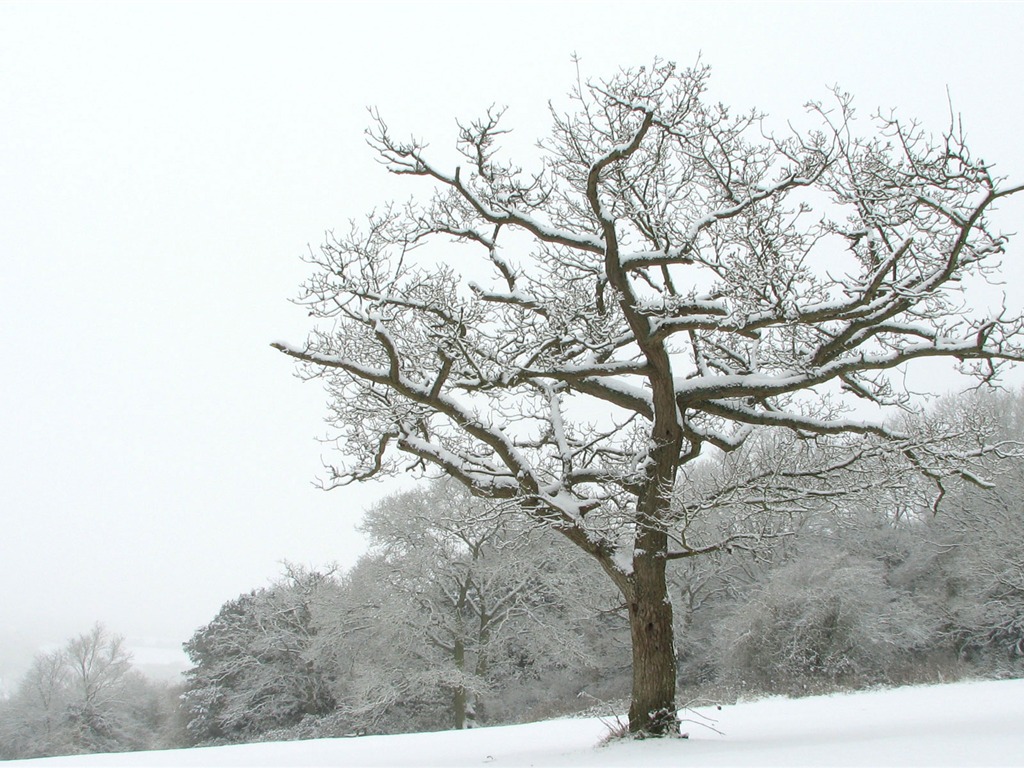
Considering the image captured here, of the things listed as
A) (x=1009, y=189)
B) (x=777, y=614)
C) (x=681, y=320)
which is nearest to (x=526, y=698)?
(x=777, y=614)

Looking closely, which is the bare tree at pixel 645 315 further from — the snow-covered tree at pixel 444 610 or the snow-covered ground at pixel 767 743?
the snow-covered tree at pixel 444 610

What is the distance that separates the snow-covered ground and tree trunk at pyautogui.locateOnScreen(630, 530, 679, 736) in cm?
42

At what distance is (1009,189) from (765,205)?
259cm

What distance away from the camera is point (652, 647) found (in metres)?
7.71

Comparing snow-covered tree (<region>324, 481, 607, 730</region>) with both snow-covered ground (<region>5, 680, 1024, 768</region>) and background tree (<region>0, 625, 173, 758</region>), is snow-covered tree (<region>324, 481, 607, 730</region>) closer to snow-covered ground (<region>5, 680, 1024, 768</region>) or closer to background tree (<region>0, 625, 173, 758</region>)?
snow-covered ground (<region>5, 680, 1024, 768</region>)

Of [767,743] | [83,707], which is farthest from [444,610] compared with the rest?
[83,707]

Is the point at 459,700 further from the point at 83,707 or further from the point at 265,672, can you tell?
the point at 83,707

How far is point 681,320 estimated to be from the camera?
24.5 ft

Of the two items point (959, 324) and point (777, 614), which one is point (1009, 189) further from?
point (777, 614)

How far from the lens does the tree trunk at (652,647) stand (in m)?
7.43

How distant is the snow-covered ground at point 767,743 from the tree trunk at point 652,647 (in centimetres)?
42

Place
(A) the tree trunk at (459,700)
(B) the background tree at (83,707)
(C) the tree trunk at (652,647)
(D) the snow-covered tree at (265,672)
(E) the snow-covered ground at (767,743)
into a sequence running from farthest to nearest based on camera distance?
(B) the background tree at (83,707) < (D) the snow-covered tree at (265,672) < (A) the tree trunk at (459,700) < (C) the tree trunk at (652,647) < (E) the snow-covered ground at (767,743)

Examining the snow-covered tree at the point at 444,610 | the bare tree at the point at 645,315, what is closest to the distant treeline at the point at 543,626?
the snow-covered tree at the point at 444,610

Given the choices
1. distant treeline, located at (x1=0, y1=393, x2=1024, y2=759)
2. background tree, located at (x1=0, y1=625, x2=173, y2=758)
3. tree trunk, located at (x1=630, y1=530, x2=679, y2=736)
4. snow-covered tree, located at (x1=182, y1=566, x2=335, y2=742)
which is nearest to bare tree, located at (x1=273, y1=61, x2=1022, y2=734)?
tree trunk, located at (x1=630, y1=530, x2=679, y2=736)
